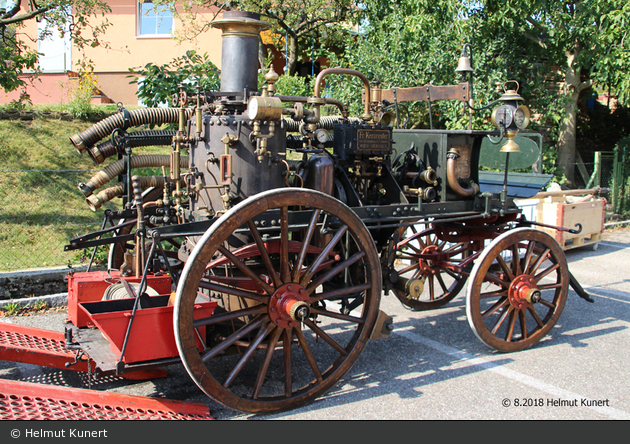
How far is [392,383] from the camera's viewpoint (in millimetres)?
4078

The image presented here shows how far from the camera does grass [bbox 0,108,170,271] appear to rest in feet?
22.5

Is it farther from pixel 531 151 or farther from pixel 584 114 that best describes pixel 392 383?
pixel 584 114

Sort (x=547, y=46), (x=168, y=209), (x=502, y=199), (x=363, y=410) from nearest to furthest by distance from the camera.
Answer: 1. (x=363, y=410)
2. (x=168, y=209)
3. (x=502, y=199)
4. (x=547, y=46)

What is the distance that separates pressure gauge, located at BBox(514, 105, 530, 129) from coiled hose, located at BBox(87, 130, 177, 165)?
2.98 m

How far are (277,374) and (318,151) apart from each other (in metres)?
1.77

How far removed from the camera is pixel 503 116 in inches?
180

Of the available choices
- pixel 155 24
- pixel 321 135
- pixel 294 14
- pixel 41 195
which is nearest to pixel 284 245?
pixel 321 135

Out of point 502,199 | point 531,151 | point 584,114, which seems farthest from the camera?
point 584,114

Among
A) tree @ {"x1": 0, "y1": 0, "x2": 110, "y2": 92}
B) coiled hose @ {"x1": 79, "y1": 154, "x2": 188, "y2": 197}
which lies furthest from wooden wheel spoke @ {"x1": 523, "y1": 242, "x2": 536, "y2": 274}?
tree @ {"x1": 0, "y1": 0, "x2": 110, "y2": 92}

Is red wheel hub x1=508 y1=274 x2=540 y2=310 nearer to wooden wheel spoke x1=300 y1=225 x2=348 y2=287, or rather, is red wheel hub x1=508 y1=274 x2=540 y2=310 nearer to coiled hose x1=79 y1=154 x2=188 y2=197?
wooden wheel spoke x1=300 y1=225 x2=348 y2=287

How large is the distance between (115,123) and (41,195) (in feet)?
14.1

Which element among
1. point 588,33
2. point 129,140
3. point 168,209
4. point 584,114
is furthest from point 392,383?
point 584,114

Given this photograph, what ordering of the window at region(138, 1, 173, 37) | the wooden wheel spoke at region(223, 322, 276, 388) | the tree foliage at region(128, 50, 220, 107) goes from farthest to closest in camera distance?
the window at region(138, 1, 173, 37)
the tree foliage at region(128, 50, 220, 107)
the wooden wheel spoke at region(223, 322, 276, 388)

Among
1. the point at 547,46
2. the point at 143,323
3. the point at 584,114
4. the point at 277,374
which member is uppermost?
the point at 547,46
